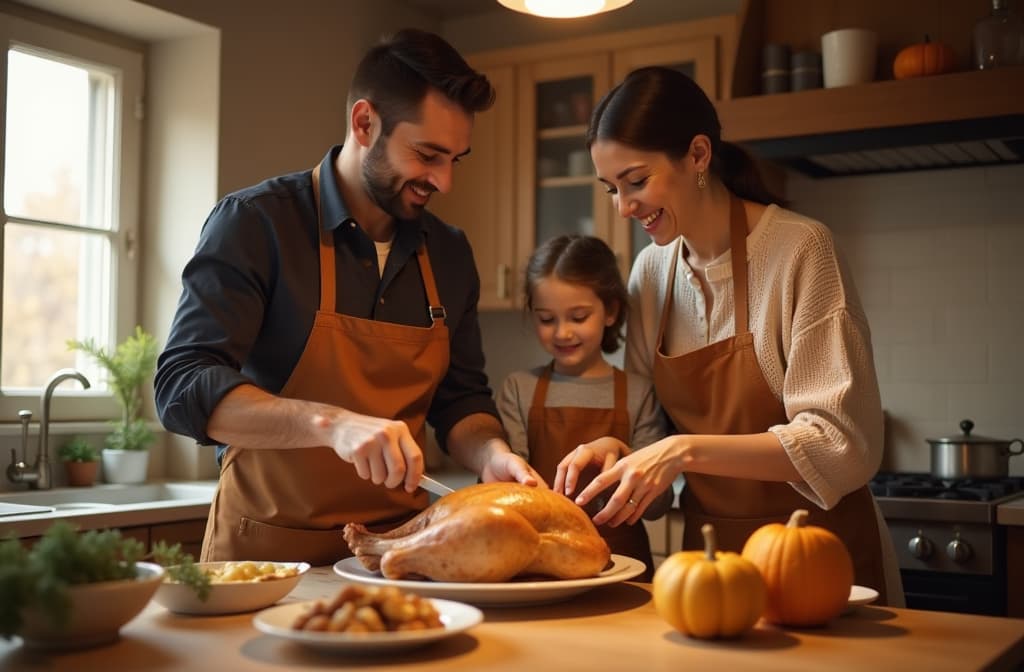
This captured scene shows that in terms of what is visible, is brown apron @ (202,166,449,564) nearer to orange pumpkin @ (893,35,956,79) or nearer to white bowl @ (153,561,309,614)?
white bowl @ (153,561,309,614)

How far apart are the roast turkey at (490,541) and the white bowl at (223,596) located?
0.48ft

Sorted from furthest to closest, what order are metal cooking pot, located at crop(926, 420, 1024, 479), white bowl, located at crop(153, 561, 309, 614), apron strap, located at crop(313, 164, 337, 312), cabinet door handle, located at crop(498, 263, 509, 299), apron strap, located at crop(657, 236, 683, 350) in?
cabinet door handle, located at crop(498, 263, 509, 299) < metal cooking pot, located at crop(926, 420, 1024, 479) < apron strap, located at crop(657, 236, 683, 350) < apron strap, located at crop(313, 164, 337, 312) < white bowl, located at crop(153, 561, 309, 614)

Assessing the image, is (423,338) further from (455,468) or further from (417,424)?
(455,468)

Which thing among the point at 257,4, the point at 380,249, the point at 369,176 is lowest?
the point at 380,249

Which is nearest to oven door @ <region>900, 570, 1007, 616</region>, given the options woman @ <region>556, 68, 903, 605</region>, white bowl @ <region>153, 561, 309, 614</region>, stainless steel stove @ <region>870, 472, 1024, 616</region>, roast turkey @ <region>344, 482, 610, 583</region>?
stainless steel stove @ <region>870, 472, 1024, 616</region>

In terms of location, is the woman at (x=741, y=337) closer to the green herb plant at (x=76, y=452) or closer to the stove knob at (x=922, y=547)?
the stove knob at (x=922, y=547)

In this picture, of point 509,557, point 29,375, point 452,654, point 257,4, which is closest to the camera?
point 452,654

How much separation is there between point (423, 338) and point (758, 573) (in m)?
0.85

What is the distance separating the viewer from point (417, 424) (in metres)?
1.95

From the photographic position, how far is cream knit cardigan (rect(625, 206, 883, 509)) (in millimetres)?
1739

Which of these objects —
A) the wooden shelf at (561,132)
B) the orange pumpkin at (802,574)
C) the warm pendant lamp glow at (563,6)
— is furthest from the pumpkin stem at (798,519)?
the wooden shelf at (561,132)

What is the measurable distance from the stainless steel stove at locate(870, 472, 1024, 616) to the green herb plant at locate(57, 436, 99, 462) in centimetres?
228

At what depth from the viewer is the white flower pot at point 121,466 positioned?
337 centimetres

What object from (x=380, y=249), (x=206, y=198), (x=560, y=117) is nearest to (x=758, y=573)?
(x=380, y=249)
